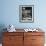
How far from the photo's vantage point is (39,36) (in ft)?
11.9

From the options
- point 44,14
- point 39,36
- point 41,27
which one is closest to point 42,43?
point 39,36

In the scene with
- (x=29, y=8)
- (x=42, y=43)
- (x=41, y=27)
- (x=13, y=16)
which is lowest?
(x=42, y=43)

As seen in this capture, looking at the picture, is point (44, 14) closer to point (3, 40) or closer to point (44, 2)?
point (44, 2)

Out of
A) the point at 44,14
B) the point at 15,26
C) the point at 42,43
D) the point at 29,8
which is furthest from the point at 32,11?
the point at 42,43

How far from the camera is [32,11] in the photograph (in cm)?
411

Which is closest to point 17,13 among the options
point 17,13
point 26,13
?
point 17,13

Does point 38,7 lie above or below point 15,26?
above

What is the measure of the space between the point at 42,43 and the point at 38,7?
1185mm

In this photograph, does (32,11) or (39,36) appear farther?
(32,11)

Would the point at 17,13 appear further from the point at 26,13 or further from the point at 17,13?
the point at 26,13

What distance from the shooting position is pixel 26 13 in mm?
4125

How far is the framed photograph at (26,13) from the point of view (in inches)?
161

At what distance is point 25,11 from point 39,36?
99 centimetres

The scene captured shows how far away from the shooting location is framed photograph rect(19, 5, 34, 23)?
409 cm
